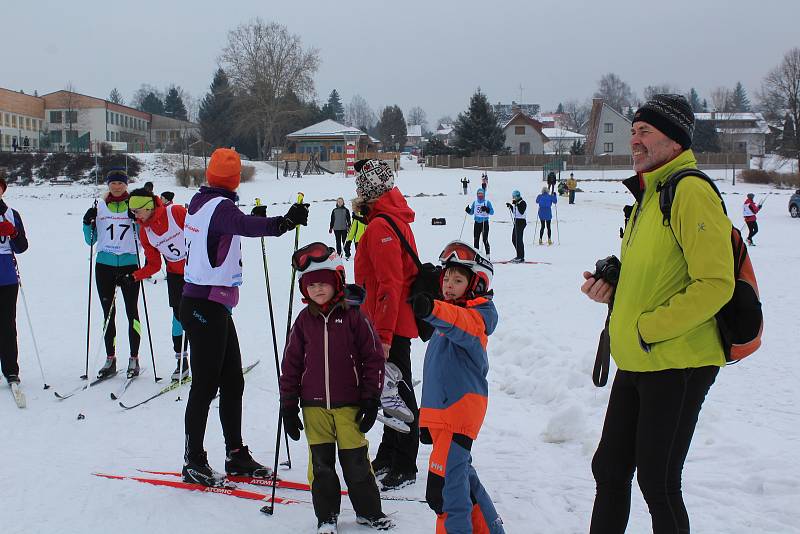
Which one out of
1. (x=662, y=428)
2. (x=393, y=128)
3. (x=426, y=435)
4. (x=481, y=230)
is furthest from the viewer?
(x=393, y=128)

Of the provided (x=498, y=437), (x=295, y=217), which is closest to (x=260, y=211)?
(x=295, y=217)

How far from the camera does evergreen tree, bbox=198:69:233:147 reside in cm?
7438

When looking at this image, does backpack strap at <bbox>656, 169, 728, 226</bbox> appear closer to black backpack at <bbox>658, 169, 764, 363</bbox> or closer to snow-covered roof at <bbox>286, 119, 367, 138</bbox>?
black backpack at <bbox>658, 169, 764, 363</bbox>

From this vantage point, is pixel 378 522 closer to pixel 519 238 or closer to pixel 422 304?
pixel 422 304

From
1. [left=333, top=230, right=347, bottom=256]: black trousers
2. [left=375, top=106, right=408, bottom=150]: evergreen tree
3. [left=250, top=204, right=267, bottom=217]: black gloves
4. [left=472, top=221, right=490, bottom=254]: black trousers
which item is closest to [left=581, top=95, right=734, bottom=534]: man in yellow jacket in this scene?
[left=250, top=204, right=267, bottom=217]: black gloves

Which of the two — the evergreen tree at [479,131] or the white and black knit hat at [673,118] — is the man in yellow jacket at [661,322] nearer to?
the white and black knit hat at [673,118]

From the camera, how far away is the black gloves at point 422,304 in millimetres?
2939

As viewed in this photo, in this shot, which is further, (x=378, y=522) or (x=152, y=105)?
(x=152, y=105)

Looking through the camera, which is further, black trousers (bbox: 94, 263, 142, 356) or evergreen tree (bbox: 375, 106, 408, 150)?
evergreen tree (bbox: 375, 106, 408, 150)

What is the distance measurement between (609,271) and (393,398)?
1.91 meters

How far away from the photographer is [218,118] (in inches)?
2948

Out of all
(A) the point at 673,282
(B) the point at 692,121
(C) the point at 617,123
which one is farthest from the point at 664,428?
(C) the point at 617,123

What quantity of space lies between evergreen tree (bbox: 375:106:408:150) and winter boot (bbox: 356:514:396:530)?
93996 mm

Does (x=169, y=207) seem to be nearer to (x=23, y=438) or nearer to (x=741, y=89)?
(x=23, y=438)
